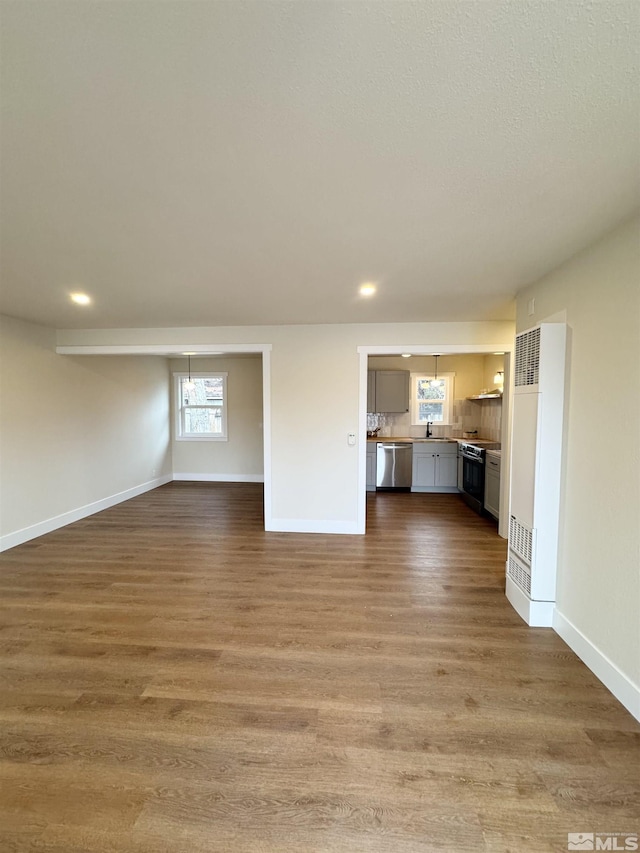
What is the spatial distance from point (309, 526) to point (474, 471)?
266cm

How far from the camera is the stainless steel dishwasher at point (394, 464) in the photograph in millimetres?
6285

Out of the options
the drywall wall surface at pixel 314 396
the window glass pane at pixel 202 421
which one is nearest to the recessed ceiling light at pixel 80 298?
the drywall wall surface at pixel 314 396

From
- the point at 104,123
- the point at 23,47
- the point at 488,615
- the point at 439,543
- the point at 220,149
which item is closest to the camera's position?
the point at 23,47

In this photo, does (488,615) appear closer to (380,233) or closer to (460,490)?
(380,233)

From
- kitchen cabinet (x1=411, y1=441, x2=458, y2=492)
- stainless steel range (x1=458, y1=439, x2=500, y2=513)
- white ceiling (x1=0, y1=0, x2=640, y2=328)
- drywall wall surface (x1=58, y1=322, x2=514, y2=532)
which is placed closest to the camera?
white ceiling (x1=0, y1=0, x2=640, y2=328)

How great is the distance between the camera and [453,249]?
7.05 ft

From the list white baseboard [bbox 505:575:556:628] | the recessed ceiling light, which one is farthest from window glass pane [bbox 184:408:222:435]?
white baseboard [bbox 505:575:556:628]

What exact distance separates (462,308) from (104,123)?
10.2ft

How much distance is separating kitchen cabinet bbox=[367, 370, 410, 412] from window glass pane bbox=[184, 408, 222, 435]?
3.03 metres

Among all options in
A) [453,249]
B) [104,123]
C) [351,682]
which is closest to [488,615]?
[351,682]

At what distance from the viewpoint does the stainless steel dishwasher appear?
6285 mm

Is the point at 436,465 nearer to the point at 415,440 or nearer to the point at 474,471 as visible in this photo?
the point at 415,440

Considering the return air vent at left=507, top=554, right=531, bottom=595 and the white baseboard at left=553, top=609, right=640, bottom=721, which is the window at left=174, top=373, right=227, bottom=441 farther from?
the white baseboard at left=553, top=609, right=640, bottom=721

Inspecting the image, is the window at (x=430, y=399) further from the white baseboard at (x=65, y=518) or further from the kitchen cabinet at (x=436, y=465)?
the white baseboard at (x=65, y=518)
